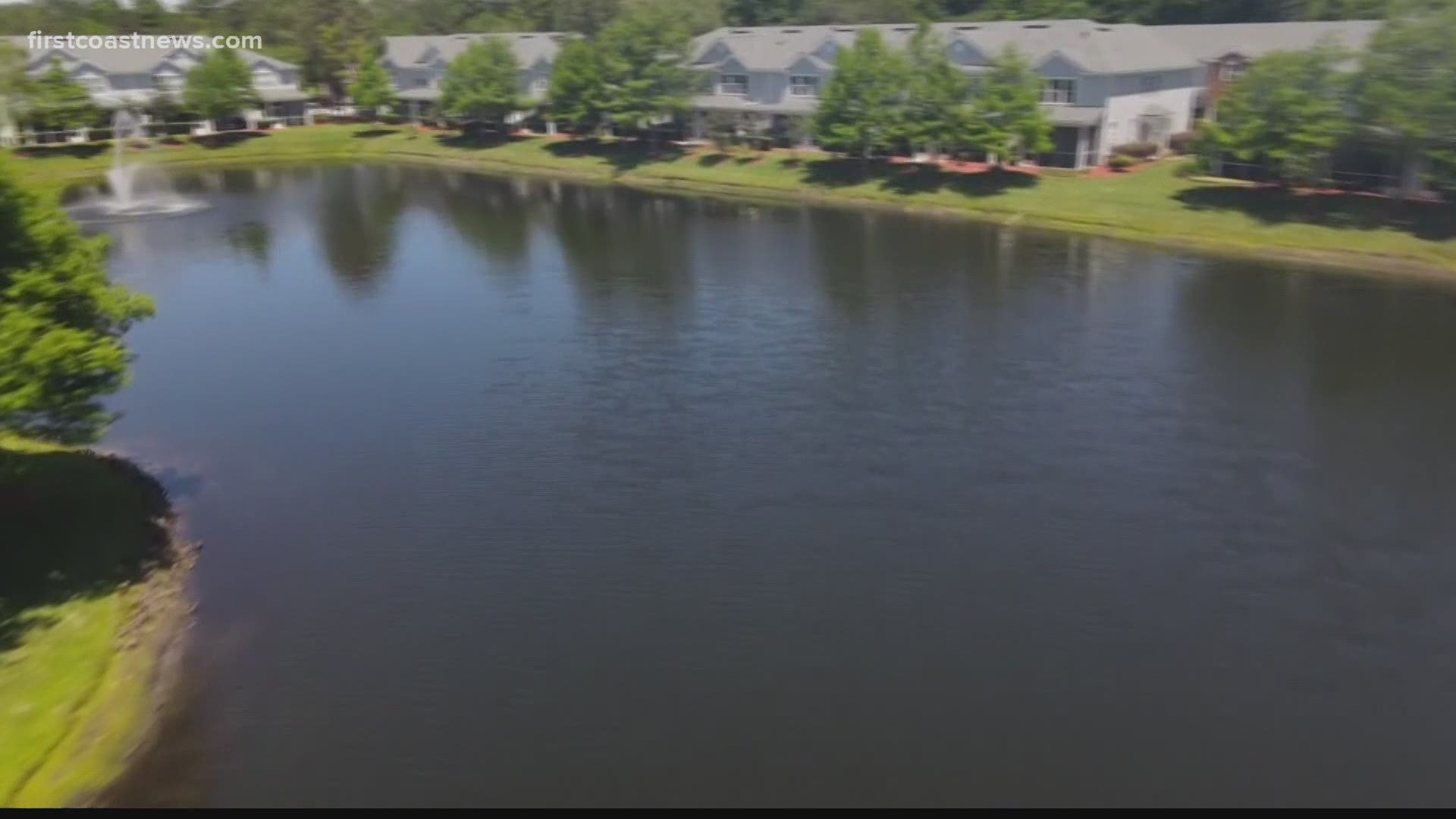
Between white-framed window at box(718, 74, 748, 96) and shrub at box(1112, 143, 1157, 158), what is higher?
white-framed window at box(718, 74, 748, 96)

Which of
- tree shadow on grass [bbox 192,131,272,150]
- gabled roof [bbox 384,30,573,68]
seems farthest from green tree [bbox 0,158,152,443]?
tree shadow on grass [bbox 192,131,272,150]

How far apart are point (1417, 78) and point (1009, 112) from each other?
17867 mm

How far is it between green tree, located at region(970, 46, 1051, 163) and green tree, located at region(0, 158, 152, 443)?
43.7m

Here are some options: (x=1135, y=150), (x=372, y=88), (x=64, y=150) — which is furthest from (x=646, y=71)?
(x=64, y=150)

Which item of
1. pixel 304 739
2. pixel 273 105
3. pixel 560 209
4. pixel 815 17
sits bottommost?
pixel 304 739

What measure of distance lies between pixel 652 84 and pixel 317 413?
4752 centimetres

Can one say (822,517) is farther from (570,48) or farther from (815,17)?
(815,17)

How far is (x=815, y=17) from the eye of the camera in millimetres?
99625

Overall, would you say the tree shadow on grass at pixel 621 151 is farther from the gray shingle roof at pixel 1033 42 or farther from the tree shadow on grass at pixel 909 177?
the tree shadow on grass at pixel 909 177

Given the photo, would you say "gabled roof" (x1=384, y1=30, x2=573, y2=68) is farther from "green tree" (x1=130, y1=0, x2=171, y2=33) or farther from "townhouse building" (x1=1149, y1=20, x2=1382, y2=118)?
"townhouse building" (x1=1149, y1=20, x2=1382, y2=118)

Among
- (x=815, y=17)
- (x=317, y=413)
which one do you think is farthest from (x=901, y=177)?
(x=815, y=17)

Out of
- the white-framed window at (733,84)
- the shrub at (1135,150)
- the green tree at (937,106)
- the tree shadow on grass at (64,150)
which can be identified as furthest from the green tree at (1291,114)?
the tree shadow on grass at (64,150)

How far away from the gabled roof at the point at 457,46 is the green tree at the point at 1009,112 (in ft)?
122

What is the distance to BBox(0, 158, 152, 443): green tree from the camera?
1927 centimetres
